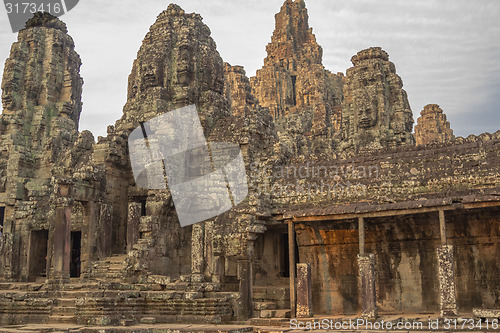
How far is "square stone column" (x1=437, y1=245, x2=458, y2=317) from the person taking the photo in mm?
12000

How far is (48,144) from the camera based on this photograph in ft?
87.7

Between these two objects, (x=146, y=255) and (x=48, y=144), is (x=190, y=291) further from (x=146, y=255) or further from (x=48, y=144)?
(x=48, y=144)

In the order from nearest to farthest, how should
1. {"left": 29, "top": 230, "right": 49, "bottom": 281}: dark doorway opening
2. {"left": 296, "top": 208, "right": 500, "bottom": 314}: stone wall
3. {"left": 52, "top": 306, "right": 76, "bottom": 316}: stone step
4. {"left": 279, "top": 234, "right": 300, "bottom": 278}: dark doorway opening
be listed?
{"left": 296, "top": 208, "right": 500, "bottom": 314}: stone wall < {"left": 52, "top": 306, "right": 76, "bottom": 316}: stone step < {"left": 279, "top": 234, "right": 300, "bottom": 278}: dark doorway opening < {"left": 29, "top": 230, "right": 49, "bottom": 281}: dark doorway opening

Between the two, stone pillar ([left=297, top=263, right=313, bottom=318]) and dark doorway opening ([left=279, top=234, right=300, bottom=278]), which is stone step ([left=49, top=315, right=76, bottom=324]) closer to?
stone pillar ([left=297, top=263, right=313, bottom=318])

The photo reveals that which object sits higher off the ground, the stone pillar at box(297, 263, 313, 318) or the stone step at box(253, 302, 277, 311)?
the stone pillar at box(297, 263, 313, 318)

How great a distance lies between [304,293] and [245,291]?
6.80 ft

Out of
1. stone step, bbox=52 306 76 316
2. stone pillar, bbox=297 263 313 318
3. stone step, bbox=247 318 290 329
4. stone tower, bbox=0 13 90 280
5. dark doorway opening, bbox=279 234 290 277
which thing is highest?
stone tower, bbox=0 13 90 280

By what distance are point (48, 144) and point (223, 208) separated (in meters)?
12.2

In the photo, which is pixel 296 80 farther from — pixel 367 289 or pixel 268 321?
pixel 367 289

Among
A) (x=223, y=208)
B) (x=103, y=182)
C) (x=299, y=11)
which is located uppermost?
(x=299, y=11)

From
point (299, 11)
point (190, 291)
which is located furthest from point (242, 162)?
point (299, 11)

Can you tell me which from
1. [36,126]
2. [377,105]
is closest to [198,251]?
[36,126]

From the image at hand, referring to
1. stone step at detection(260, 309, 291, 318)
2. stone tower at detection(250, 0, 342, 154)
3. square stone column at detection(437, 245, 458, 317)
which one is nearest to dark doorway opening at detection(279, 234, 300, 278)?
stone step at detection(260, 309, 291, 318)

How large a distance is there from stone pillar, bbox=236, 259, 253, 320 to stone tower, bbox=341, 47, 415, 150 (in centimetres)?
1667
